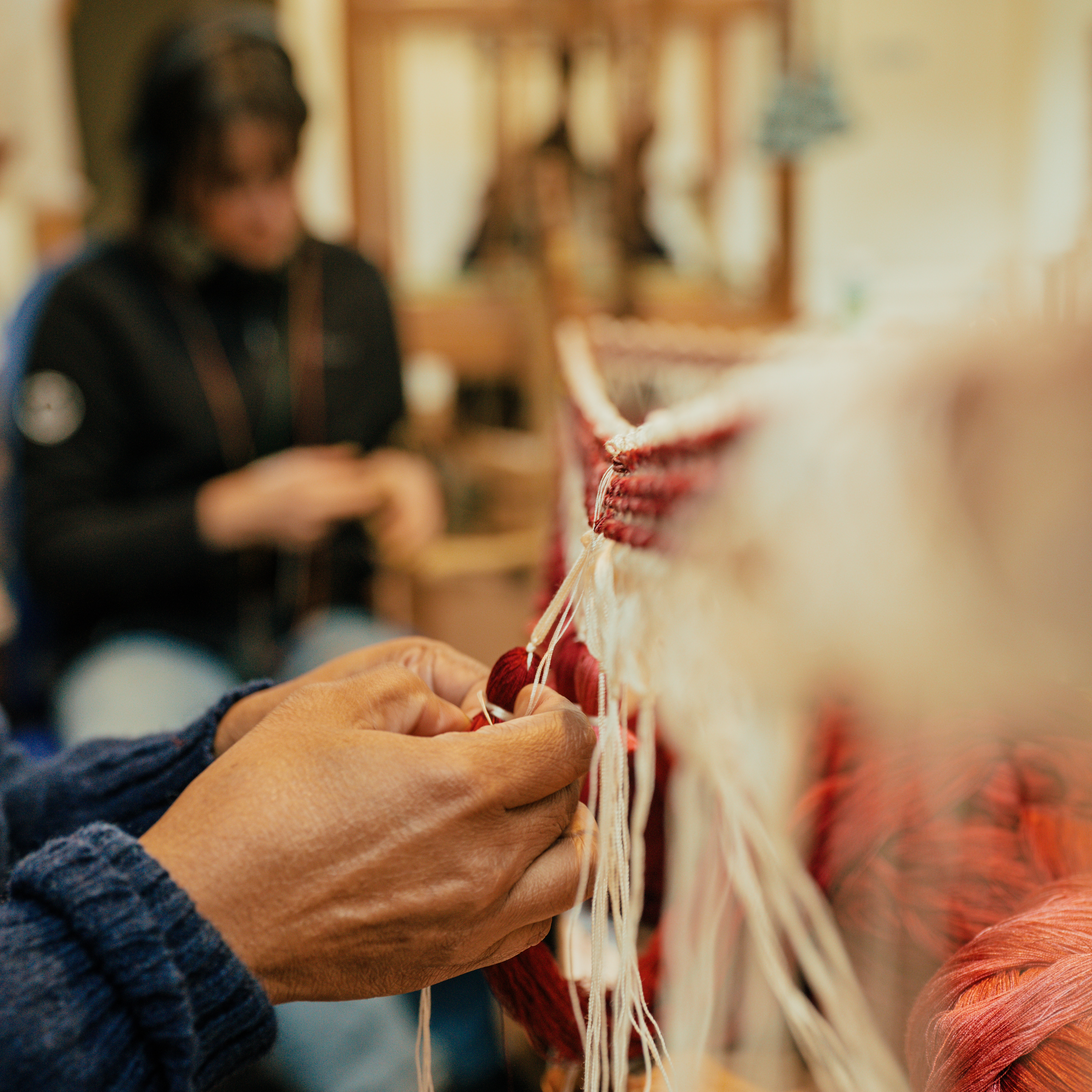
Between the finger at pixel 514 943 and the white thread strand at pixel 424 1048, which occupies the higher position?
the finger at pixel 514 943

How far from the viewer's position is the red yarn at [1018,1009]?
10.6 inches

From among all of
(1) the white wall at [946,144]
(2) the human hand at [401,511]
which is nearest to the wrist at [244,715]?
(2) the human hand at [401,511]

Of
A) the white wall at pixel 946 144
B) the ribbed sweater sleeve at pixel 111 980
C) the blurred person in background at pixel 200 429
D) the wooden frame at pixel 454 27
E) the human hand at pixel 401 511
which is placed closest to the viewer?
the ribbed sweater sleeve at pixel 111 980

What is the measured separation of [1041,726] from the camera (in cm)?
47

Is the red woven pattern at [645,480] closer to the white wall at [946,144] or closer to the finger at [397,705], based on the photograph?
the finger at [397,705]

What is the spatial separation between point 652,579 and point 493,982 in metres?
0.17

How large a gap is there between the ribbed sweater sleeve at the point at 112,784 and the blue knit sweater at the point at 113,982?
0.41ft

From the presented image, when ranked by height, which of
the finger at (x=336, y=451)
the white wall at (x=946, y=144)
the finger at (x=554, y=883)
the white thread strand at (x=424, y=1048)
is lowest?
the white thread strand at (x=424, y=1048)

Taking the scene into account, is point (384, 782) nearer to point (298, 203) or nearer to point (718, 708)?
point (718, 708)

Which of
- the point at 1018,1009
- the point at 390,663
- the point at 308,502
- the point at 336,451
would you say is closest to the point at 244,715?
the point at 390,663

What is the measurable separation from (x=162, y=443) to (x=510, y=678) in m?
0.72

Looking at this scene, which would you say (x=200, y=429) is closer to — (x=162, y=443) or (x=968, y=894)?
→ (x=162, y=443)

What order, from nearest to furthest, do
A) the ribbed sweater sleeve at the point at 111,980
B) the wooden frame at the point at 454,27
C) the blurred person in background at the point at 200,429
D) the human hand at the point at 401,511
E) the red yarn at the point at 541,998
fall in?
the ribbed sweater sleeve at the point at 111,980, the red yarn at the point at 541,998, the blurred person in background at the point at 200,429, the human hand at the point at 401,511, the wooden frame at the point at 454,27

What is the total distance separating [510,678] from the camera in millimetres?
322
